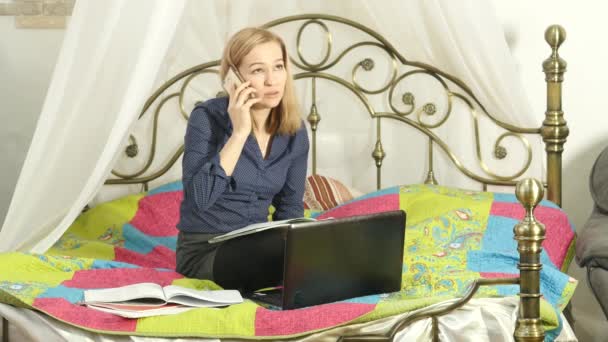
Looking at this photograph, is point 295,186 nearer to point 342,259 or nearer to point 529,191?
point 342,259

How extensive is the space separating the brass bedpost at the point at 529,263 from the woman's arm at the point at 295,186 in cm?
96

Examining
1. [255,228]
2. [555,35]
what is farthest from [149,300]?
[555,35]

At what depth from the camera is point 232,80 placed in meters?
2.99

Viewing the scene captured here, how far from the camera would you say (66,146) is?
3039 mm

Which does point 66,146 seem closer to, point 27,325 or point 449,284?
point 27,325

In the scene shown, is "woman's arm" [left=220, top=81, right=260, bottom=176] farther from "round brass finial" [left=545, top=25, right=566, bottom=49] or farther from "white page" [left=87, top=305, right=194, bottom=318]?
"round brass finial" [left=545, top=25, right=566, bottom=49]

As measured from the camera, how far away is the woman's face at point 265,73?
2.98m

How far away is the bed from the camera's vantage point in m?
2.35

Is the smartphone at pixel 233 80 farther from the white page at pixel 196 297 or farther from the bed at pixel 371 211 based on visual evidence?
the white page at pixel 196 297

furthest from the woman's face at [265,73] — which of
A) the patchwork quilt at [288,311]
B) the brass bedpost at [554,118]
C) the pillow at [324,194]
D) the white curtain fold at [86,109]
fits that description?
the brass bedpost at [554,118]

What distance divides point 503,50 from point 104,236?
1526mm

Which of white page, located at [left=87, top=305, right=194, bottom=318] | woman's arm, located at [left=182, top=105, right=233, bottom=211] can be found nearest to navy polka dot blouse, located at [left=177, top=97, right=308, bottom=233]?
woman's arm, located at [left=182, top=105, right=233, bottom=211]

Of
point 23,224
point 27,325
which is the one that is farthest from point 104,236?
point 27,325

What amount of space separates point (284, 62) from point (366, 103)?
97 centimetres
